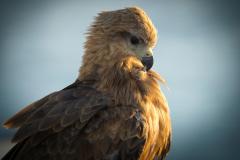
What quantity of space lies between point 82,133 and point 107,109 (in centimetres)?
37

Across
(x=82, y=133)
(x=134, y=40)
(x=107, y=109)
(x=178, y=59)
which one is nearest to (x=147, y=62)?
(x=134, y=40)

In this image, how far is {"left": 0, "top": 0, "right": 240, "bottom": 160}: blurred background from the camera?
17.7 meters

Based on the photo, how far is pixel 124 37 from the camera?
7844 mm

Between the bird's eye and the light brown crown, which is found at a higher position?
the light brown crown

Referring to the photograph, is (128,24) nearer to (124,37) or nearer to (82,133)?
(124,37)

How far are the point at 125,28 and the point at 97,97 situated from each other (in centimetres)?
86

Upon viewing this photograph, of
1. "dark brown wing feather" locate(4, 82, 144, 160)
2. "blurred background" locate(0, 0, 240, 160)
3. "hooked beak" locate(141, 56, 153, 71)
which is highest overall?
"hooked beak" locate(141, 56, 153, 71)

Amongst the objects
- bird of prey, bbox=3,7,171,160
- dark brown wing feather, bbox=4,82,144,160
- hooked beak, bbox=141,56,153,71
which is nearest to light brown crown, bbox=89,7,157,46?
bird of prey, bbox=3,7,171,160

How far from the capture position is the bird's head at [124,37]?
780cm

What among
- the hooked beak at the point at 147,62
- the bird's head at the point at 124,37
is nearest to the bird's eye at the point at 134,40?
the bird's head at the point at 124,37

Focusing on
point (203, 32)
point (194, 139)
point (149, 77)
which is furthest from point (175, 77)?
point (149, 77)

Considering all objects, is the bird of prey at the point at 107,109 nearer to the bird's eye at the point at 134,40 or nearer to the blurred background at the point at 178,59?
the bird's eye at the point at 134,40

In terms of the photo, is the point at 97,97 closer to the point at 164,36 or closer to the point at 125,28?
the point at 125,28

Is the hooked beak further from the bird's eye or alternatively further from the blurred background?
the blurred background
